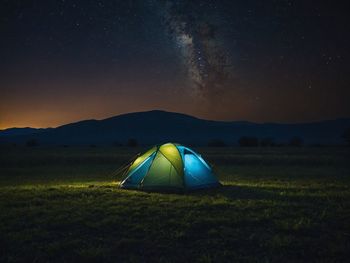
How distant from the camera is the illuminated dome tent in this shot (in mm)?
17828

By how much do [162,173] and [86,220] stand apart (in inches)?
285

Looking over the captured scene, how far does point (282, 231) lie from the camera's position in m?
10.1

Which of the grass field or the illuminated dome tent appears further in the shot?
the illuminated dome tent

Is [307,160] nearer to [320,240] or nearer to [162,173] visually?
[162,173]

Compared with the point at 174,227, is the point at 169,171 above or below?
above

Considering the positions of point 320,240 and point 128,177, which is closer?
point 320,240

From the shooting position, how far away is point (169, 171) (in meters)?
18.1

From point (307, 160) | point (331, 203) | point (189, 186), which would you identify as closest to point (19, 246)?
point (189, 186)

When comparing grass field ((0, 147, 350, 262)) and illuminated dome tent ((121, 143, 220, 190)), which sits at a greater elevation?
illuminated dome tent ((121, 143, 220, 190))

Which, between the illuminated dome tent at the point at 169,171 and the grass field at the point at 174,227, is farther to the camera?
the illuminated dome tent at the point at 169,171

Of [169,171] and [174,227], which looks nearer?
[174,227]

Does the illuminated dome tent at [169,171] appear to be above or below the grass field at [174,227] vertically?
above

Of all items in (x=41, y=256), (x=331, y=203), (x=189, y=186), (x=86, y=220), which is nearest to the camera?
(x=41, y=256)

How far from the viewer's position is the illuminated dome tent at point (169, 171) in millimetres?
17828
